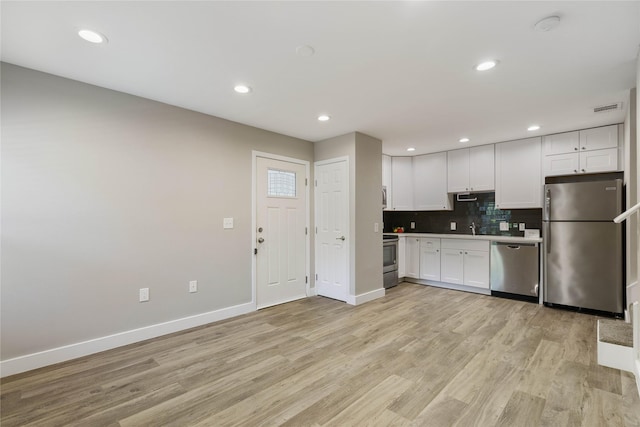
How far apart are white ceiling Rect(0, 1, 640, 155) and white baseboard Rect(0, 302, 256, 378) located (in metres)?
2.38

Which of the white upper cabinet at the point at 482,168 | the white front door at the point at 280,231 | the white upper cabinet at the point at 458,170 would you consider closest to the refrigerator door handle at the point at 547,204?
the white upper cabinet at the point at 482,168

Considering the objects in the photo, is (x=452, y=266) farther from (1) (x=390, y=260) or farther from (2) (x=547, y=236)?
(2) (x=547, y=236)

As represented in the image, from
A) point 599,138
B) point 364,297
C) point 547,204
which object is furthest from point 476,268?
point 599,138

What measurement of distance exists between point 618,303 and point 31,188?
20.5 feet

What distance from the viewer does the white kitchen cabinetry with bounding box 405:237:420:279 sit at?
17.6 feet

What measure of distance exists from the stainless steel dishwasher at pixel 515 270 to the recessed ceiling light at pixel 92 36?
204 inches

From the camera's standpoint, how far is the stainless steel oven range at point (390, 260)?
499 centimetres

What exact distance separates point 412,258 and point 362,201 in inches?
75.4

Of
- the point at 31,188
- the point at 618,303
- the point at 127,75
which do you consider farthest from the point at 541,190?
the point at 31,188

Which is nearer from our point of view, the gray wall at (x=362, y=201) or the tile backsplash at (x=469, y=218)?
the gray wall at (x=362, y=201)

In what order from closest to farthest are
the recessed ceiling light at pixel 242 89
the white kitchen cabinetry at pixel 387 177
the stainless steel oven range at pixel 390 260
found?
the recessed ceiling light at pixel 242 89
the stainless steel oven range at pixel 390 260
the white kitchen cabinetry at pixel 387 177

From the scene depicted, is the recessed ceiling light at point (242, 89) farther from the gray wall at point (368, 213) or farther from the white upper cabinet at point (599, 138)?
the white upper cabinet at point (599, 138)

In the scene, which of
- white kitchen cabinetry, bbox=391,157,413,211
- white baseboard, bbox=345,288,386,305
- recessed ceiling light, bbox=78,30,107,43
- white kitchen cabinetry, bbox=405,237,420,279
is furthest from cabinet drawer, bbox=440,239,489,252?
recessed ceiling light, bbox=78,30,107,43

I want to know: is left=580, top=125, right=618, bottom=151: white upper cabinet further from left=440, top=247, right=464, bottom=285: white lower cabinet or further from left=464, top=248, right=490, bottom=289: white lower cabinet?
left=440, top=247, right=464, bottom=285: white lower cabinet
